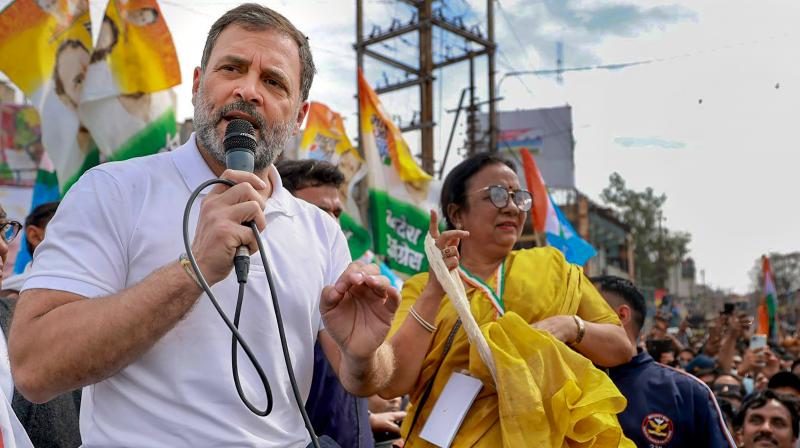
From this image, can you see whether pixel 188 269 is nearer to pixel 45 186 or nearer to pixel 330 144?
pixel 45 186

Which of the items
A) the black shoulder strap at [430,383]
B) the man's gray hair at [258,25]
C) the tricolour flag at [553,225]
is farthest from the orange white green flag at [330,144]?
the man's gray hair at [258,25]

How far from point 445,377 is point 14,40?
4086 millimetres

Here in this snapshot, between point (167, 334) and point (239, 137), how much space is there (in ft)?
1.39

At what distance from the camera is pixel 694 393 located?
3283mm

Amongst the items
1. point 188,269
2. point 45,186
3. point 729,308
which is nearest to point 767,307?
point 729,308

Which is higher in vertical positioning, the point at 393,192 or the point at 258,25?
the point at 258,25

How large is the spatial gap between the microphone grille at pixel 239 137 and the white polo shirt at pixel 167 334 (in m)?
0.20

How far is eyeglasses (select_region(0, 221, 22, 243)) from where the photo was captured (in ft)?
8.57

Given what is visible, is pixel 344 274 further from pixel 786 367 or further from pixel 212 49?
pixel 786 367

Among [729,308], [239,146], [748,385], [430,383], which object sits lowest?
[748,385]

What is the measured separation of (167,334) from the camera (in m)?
1.43

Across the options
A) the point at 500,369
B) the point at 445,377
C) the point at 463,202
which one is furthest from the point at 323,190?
the point at 500,369

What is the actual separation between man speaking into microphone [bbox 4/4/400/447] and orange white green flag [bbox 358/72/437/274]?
5325mm

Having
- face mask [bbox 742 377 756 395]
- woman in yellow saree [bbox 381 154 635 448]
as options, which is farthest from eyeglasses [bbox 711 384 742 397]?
woman in yellow saree [bbox 381 154 635 448]
